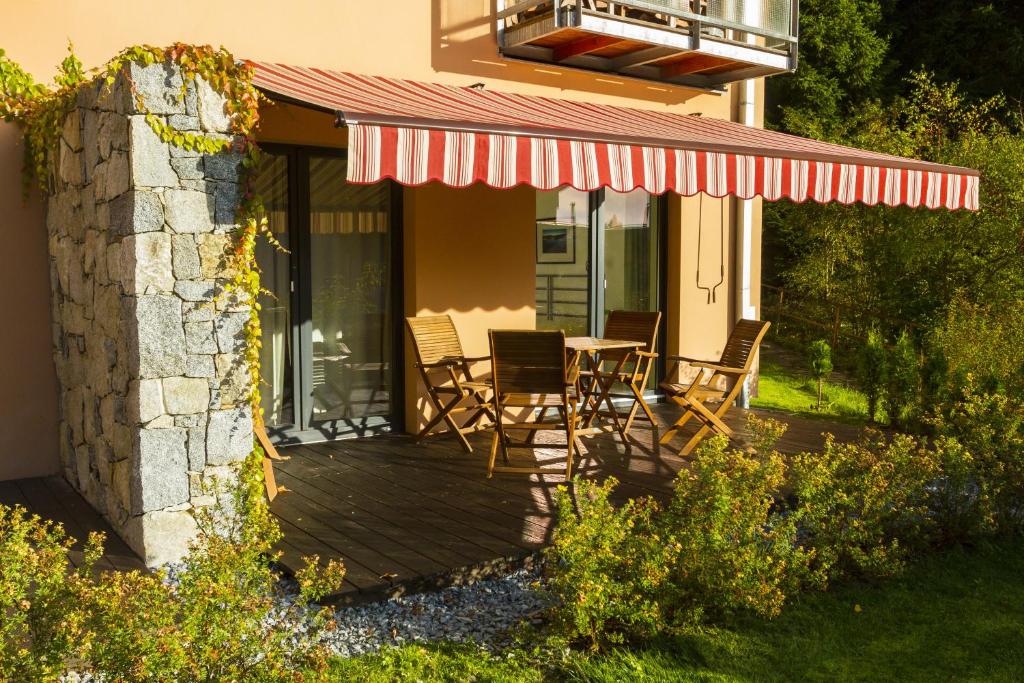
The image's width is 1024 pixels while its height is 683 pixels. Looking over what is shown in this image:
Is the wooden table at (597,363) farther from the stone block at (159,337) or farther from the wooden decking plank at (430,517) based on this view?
the stone block at (159,337)

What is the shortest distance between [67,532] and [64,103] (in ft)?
10.1

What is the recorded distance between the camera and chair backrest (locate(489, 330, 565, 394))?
7.61 metres

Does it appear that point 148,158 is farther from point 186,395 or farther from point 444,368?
point 444,368

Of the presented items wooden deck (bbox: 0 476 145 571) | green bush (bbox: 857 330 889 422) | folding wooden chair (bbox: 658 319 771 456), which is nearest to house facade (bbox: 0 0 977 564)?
wooden deck (bbox: 0 476 145 571)

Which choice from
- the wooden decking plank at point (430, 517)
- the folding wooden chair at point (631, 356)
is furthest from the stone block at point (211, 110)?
the folding wooden chair at point (631, 356)

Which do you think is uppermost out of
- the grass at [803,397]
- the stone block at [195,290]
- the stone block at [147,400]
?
the stone block at [195,290]

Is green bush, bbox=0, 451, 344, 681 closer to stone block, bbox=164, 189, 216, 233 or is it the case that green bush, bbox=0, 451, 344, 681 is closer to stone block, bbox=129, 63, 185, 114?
stone block, bbox=164, 189, 216, 233

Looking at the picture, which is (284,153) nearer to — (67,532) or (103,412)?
(103,412)

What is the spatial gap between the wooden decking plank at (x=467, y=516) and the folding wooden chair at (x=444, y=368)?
1.24 m

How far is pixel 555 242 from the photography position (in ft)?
36.6

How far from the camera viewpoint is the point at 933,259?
51.2 feet

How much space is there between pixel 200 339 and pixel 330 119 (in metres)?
3.87

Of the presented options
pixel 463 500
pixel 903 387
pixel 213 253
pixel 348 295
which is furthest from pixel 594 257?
pixel 213 253

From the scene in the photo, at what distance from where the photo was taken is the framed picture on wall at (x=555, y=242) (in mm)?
10977
